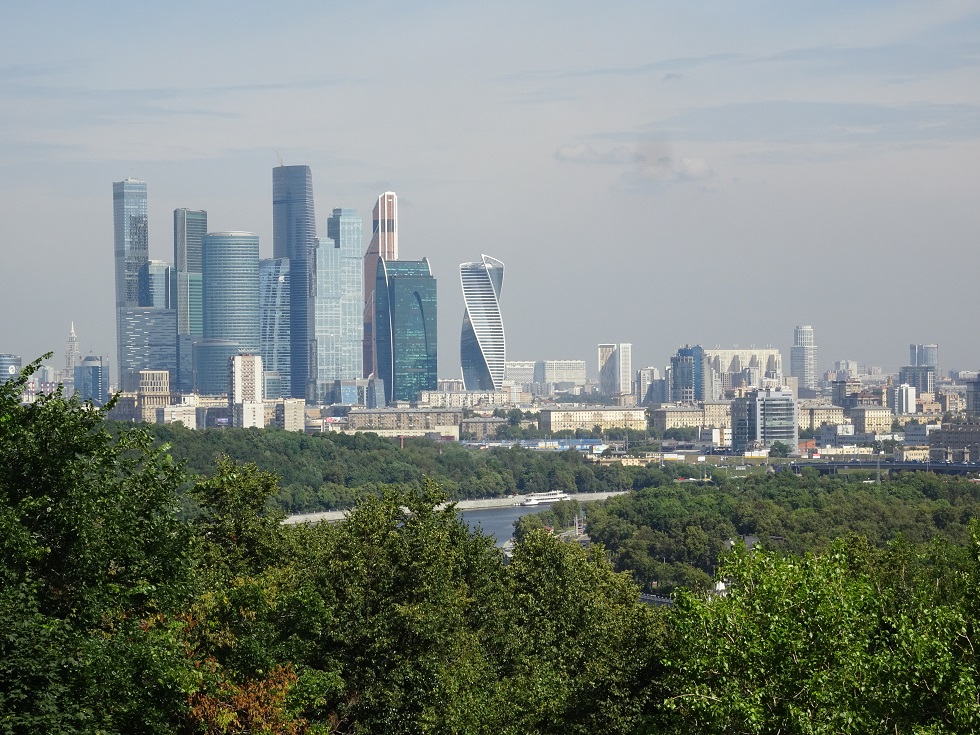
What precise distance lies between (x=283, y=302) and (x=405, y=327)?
17592 millimetres

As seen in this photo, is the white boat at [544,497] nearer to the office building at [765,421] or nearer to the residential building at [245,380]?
the office building at [765,421]

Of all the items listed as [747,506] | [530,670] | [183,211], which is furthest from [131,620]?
[183,211]

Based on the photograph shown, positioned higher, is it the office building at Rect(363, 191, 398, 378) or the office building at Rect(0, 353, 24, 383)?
the office building at Rect(363, 191, 398, 378)

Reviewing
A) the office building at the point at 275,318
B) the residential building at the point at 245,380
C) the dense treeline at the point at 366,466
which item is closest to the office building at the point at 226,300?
the office building at the point at 275,318

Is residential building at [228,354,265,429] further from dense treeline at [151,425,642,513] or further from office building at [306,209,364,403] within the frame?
dense treeline at [151,425,642,513]

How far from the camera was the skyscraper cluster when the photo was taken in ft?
601

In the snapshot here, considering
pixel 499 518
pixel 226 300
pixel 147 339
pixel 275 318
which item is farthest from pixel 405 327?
pixel 499 518

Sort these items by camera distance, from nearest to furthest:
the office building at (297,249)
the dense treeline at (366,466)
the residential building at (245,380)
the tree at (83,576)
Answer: the tree at (83,576) → the dense treeline at (366,466) → the residential building at (245,380) → the office building at (297,249)

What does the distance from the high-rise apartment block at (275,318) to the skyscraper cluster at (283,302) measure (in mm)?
123

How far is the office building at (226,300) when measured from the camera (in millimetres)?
179250

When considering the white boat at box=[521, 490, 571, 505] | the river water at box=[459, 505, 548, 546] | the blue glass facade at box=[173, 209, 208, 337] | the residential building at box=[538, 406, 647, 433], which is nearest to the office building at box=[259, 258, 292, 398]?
the blue glass facade at box=[173, 209, 208, 337]

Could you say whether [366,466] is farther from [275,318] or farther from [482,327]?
[275,318]

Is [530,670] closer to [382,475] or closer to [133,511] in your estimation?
[133,511]

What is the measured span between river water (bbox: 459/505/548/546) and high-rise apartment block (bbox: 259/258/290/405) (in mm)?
100130
